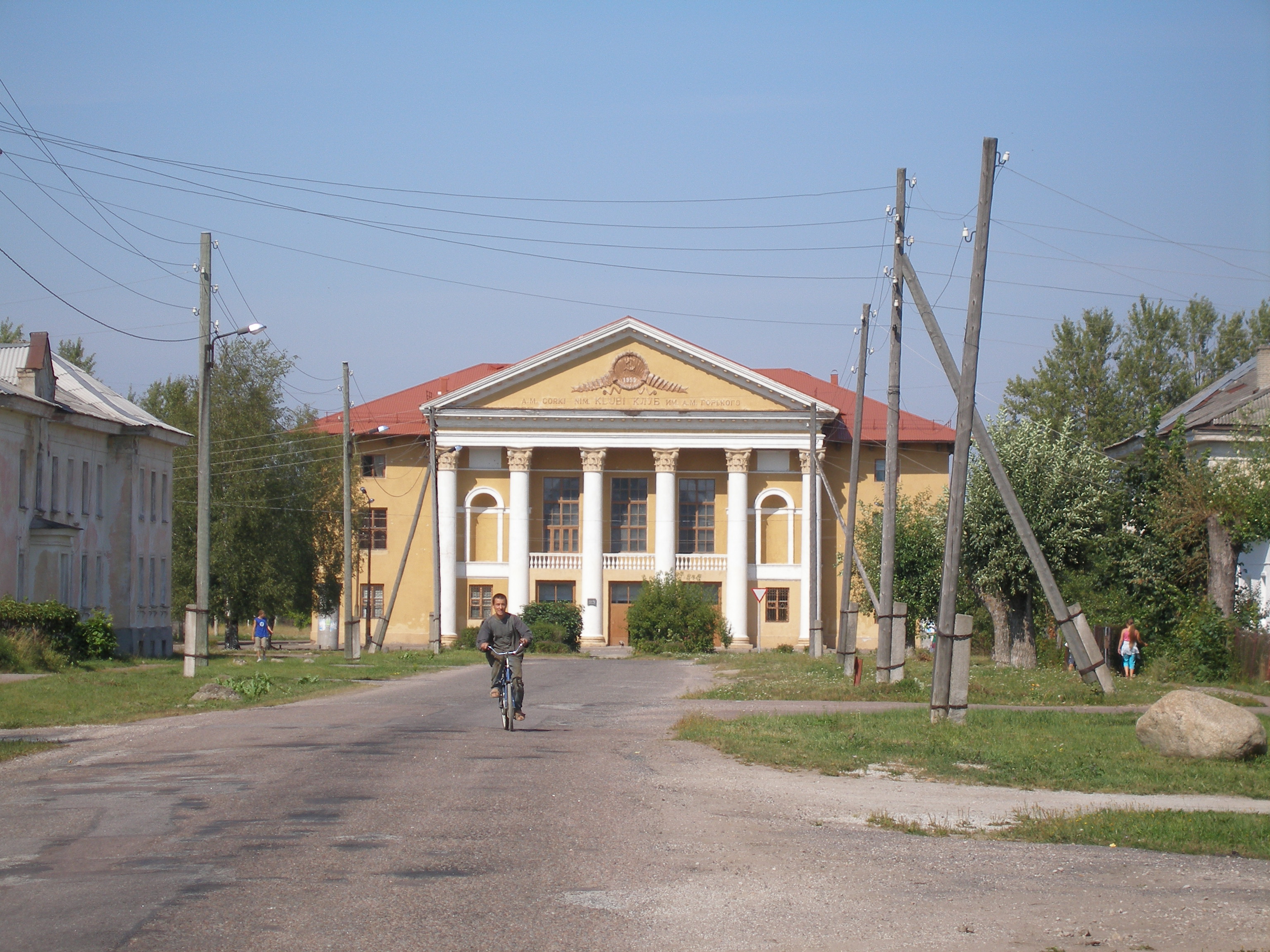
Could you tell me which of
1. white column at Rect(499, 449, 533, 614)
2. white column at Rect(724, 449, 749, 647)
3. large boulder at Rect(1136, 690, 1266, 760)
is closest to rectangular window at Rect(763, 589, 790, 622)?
white column at Rect(724, 449, 749, 647)

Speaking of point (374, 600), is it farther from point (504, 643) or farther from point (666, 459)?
point (504, 643)

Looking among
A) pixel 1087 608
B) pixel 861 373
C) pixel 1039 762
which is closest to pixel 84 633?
pixel 861 373

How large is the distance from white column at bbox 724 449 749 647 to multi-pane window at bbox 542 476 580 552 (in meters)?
7.54

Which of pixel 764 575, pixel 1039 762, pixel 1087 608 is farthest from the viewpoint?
pixel 764 575

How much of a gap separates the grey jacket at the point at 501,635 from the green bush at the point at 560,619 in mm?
39106

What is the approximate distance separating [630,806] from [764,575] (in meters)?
53.9

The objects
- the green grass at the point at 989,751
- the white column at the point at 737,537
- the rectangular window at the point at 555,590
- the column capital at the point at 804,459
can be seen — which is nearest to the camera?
the green grass at the point at 989,751

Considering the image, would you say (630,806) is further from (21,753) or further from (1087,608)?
(1087,608)

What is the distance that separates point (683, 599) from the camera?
196 ft

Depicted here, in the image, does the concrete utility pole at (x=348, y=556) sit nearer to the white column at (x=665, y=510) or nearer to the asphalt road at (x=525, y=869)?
the white column at (x=665, y=510)

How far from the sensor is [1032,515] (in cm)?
3719

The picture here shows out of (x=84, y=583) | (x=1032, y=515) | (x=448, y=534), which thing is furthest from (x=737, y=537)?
(x=84, y=583)

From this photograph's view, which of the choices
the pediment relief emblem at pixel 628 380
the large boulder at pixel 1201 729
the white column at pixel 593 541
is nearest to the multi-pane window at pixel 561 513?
the white column at pixel 593 541

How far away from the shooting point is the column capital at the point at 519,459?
208 ft
